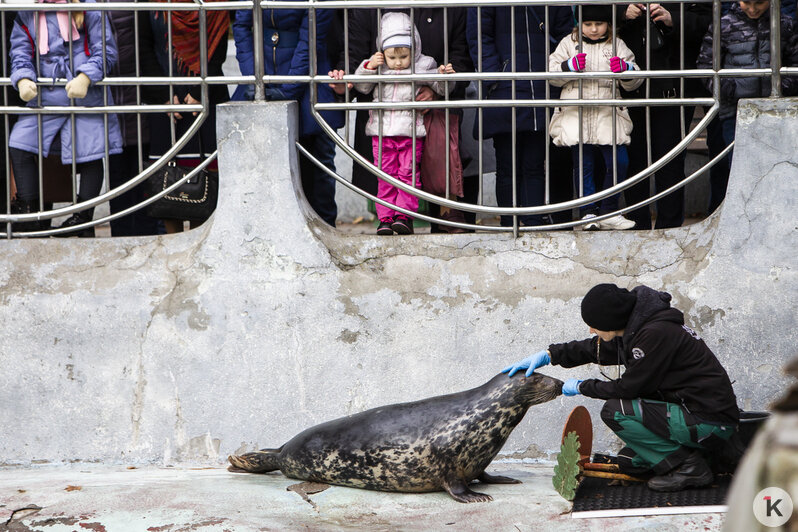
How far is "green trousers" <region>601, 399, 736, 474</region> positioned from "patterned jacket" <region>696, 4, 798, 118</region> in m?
1.91

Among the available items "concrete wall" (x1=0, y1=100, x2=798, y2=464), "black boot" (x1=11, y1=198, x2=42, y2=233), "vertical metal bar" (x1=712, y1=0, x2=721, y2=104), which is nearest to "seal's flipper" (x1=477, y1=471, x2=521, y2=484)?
"concrete wall" (x1=0, y1=100, x2=798, y2=464)

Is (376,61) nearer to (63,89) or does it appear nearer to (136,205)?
(136,205)

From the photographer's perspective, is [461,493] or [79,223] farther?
[79,223]

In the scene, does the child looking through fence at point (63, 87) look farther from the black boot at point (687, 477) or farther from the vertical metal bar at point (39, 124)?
the black boot at point (687, 477)

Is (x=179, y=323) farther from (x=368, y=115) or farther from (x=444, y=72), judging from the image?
(x=444, y=72)

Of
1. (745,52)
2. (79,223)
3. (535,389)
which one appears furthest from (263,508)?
(745,52)

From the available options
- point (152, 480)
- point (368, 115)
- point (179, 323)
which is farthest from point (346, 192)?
point (152, 480)

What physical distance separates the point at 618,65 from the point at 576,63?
243 mm

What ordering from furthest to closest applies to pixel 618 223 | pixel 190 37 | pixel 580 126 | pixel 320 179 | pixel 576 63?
pixel 320 179 → pixel 190 37 → pixel 618 223 → pixel 576 63 → pixel 580 126

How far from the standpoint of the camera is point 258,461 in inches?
208

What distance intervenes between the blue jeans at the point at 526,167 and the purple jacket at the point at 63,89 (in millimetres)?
2254

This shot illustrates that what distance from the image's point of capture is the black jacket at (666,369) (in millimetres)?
4621

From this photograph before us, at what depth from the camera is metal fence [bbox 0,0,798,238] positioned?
211 inches

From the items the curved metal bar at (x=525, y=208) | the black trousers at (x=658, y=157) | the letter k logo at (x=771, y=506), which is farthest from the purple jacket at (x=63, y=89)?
the letter k logo at (x=771, y=506)
